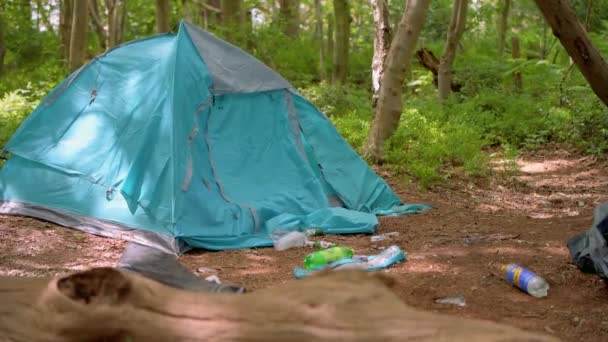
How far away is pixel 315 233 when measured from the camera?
555cm

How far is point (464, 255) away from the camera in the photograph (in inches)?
187

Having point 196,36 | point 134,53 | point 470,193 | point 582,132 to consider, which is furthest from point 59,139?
point 582,132

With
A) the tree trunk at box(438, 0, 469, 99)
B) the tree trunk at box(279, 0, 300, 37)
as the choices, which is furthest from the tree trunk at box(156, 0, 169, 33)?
the tree trunk at box(438, 0, 469, 99)


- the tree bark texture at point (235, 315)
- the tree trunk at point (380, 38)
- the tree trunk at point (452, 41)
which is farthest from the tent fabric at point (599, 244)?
the tree trunk at point (452, 41)

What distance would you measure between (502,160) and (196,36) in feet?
16.1

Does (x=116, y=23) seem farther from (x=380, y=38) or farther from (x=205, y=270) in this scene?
(x=205, y=270)

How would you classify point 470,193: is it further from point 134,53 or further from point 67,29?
point 67,29

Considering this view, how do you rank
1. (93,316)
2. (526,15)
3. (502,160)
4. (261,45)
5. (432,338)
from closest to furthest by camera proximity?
1. (432,338)
2. (93,316)
3. (502,160)
4. (261,45)
5. (526,15)

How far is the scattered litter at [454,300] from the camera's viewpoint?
3865 millimetres

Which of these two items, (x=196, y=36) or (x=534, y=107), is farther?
(x=534, y=107)

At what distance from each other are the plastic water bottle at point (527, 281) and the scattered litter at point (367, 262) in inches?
32.0

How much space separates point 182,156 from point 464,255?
7.59ft

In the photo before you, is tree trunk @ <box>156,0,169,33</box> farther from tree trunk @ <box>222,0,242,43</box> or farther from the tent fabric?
the tent fabric

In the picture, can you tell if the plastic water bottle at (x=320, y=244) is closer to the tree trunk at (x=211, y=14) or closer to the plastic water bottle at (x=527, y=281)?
the plastic water bottle at (x=527, y=281)
